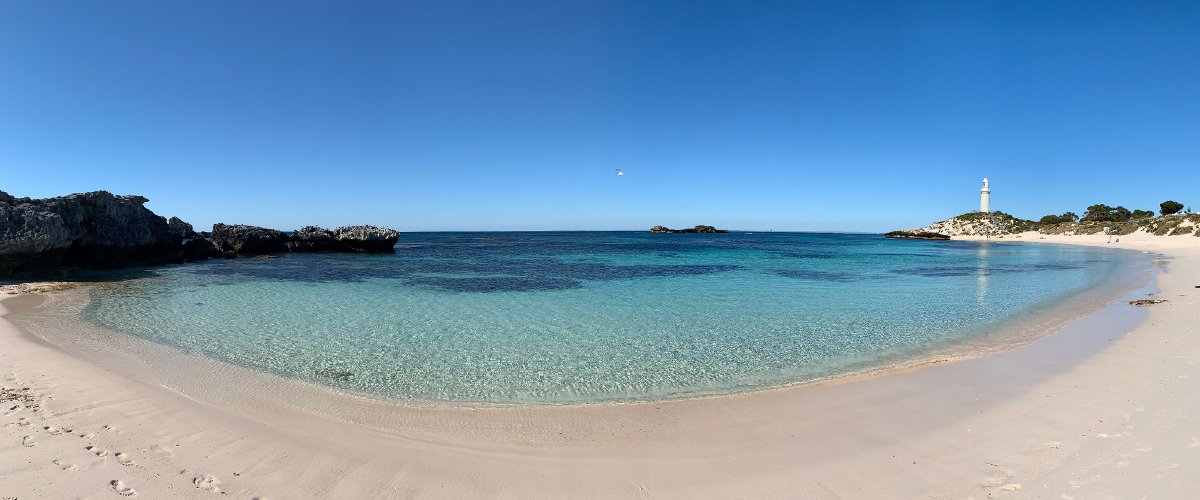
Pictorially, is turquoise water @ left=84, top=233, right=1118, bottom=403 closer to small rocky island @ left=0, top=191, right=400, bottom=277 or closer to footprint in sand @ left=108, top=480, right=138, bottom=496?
footprint in sand @ left=108, top=480, right=138, bottom=496

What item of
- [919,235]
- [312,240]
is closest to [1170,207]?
[919,235]

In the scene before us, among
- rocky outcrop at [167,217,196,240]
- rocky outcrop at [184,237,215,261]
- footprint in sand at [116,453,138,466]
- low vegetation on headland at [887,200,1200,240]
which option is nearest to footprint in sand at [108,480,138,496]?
footprint in sand at [116,453,138,466]

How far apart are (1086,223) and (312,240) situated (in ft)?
362

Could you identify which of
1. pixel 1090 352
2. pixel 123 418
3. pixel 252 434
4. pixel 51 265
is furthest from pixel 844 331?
pixel 51 265

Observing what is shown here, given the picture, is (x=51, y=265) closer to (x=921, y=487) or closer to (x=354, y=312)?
(x=354, y=312)

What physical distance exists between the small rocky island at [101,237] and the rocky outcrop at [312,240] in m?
0.08

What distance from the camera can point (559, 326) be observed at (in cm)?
1010

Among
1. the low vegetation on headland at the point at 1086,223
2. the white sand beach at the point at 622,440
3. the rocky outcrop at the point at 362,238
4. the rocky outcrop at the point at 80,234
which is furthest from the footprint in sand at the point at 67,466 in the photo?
the low vegetation on headland at the point at 1086,223

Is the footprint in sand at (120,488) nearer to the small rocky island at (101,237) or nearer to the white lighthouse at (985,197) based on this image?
the small rocky island at (101,237)

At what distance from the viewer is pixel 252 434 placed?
15.2ft

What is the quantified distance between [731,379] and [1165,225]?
78810 millimetres

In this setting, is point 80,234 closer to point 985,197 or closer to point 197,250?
point 197,250

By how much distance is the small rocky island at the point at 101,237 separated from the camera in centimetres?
1738

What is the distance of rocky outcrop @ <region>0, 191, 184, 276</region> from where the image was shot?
17219mm
